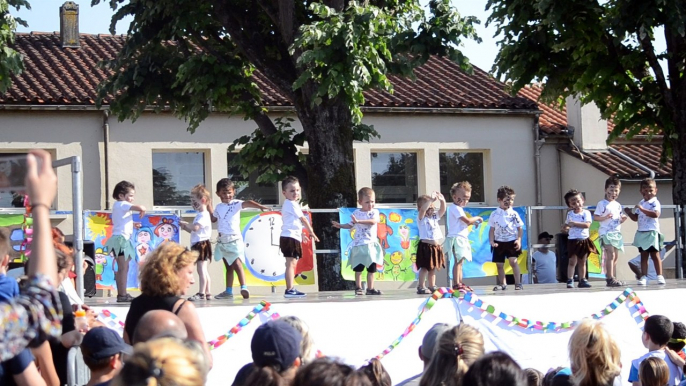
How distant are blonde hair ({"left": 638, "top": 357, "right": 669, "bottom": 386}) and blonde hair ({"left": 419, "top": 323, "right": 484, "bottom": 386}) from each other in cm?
206

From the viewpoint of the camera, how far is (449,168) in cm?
2412

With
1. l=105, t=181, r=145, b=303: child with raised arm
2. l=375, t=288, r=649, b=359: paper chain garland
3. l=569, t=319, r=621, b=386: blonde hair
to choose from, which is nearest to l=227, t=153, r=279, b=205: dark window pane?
l=105, t=181, r=145, b=303: child with raised arm

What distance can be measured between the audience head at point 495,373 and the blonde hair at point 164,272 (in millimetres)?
2084

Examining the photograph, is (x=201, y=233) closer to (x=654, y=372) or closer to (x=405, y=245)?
(x=405, y=245)

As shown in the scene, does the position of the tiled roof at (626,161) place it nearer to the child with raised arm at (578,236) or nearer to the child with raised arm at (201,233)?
the child with raised arm at (578,236)

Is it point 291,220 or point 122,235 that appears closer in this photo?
point 122,235

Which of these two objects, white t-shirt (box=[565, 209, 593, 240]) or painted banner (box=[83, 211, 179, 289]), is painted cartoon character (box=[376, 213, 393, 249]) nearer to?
white t-shirt (box=[565, 209, 593, 240])

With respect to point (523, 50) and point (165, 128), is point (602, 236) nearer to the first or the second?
point (523, 50)

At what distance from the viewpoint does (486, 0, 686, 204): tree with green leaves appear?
1449 centimetres

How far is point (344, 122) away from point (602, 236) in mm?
4240

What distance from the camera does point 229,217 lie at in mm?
11578

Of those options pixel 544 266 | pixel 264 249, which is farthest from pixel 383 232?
pixel 544 266

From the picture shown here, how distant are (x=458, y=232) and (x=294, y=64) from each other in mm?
4216

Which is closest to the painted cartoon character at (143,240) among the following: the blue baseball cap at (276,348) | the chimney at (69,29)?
the blue baseball cap at (276,348)
